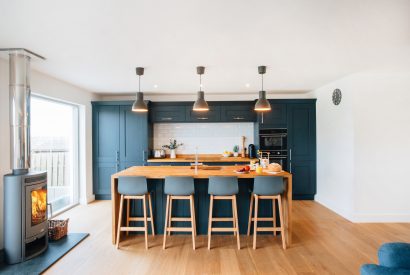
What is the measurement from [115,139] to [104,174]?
0.87 m

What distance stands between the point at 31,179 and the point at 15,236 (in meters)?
0.67

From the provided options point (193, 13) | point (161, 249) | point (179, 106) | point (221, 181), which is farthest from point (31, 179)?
point (179, 106)

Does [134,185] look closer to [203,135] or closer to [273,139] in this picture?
[203,135]

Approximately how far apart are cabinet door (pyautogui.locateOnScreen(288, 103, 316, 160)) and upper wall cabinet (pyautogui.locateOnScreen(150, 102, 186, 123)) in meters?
2.60

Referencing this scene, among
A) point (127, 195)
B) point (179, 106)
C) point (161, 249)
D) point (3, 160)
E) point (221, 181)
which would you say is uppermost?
point (179, 106)

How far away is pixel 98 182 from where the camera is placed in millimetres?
5508

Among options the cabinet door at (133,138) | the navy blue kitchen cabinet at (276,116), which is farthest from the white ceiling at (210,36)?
the cabinet door at (133,138)

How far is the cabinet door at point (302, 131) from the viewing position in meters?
5.46

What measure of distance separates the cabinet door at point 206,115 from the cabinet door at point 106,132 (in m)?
1.70

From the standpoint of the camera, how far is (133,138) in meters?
5.52

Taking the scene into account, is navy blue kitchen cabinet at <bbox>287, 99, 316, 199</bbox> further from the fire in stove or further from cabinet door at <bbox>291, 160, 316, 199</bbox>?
the fire in stove

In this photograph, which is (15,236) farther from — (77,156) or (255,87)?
(255,87)

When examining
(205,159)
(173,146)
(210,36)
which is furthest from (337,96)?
(173,146)

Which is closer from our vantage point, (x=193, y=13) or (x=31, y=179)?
(x=193, y=13)
